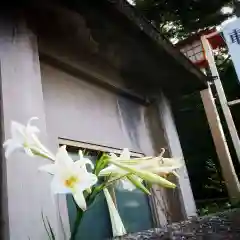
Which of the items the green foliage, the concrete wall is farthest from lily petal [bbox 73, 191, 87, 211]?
the green foliage

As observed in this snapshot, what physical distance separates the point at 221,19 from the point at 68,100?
11.0ft

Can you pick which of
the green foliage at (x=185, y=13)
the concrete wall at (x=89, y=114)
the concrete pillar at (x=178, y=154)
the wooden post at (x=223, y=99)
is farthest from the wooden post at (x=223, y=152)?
the concrete wall at (x=89, y=114)

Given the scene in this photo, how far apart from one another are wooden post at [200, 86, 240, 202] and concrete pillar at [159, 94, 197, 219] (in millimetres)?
725

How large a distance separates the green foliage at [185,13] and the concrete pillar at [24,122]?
317 cm

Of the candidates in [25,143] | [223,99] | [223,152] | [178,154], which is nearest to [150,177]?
[25,143]

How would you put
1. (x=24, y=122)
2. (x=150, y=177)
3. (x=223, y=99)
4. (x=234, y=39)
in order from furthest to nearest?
(x=223, y=99)
(x=234, y=39)
(x=24, y=122)
(x=150, y=177)

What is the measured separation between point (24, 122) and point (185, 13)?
3.78m

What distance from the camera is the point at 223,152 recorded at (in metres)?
4.81

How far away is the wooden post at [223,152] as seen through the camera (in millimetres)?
4668

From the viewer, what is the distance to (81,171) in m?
1.11

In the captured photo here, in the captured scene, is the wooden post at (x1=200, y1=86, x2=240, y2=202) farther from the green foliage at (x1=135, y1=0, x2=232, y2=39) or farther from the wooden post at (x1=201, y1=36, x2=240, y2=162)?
the green foliage at (x1=135, y1=0, x2=232, y2=39)

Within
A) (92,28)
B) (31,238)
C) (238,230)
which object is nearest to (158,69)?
(92,28)

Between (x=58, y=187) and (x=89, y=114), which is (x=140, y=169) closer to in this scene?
(x=58, y=187)

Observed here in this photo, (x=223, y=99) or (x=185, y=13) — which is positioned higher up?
(x=185, y=13)
